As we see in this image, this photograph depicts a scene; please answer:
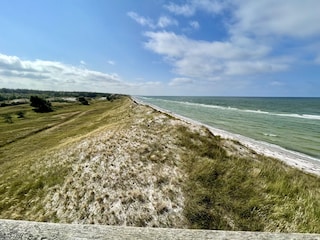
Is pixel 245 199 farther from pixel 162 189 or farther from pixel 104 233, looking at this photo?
pixel 104 233

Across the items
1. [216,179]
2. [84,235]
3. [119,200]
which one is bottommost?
[119,200]

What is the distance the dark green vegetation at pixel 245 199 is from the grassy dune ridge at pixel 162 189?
0.11ft

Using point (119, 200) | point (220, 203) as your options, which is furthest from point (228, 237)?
point (119, 200)

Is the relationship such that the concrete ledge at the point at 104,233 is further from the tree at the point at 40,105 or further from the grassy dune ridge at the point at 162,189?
the tree at the point at 40,105

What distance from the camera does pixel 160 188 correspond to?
38.9 ft

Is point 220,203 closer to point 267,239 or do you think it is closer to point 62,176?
point 267,239

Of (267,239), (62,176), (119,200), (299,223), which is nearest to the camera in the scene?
(267,239)

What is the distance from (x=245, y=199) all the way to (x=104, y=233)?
24.9 ft

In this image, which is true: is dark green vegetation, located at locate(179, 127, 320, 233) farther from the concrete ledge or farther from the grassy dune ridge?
the concrete ledge

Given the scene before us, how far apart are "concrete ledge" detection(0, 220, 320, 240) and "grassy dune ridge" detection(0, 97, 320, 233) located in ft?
14.9

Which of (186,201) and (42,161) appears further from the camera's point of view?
(42,161)

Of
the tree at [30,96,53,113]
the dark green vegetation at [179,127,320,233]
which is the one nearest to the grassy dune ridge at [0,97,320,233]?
the dark green vegetation at [179,127,320,233]

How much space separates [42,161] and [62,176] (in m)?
5.26

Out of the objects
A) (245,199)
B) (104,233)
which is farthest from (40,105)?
(104,233)
